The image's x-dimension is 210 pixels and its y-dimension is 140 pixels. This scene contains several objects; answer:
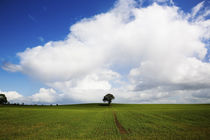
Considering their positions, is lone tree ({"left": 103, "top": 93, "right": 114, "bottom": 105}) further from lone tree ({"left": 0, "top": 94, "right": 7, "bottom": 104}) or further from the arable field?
lone tree ({"left": 0, "top": 94, "right": 7, "bottom": 104})

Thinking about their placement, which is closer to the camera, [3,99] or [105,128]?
[105,128]

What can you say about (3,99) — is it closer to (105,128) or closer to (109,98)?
(109,98)

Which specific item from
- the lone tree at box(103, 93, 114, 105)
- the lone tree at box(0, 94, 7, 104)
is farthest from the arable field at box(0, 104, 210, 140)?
the lone tree at box(0, 94, 7, 104)

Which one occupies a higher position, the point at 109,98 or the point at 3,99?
the point at 3,99

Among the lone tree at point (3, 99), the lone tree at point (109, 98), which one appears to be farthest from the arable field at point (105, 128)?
the lone tree at point (3, 99)

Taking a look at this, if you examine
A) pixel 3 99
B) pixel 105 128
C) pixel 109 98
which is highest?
pixel 3 99

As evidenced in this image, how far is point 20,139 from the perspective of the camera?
17719 mm

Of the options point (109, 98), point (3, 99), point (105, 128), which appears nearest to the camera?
point (105, 128)

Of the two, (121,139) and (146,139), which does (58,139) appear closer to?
(121,139)

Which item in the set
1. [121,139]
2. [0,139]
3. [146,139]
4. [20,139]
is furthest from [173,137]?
[0,139]

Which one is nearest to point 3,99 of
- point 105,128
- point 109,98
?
point 109,98

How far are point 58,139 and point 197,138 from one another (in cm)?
1951

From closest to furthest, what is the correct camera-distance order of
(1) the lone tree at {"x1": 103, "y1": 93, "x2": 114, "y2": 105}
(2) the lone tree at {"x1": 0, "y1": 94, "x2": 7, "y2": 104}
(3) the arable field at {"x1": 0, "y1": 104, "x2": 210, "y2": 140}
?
(3) the arable field at {"x1": 0, "y1": 104, "x2": 210, "y2": 140}
(2) the lone tree at {"x1": 0, "y1": 94, "x2": 7, "y2": 104}
(1) the lone tree at {"x1": 103, "y1": 93, "x2": 114, "y2": 105}

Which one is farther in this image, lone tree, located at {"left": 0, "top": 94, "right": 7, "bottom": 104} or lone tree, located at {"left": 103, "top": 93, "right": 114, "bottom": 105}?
lone tree, located at {"left": 103, "top": 93, "right": 114, "bottom": 105}
